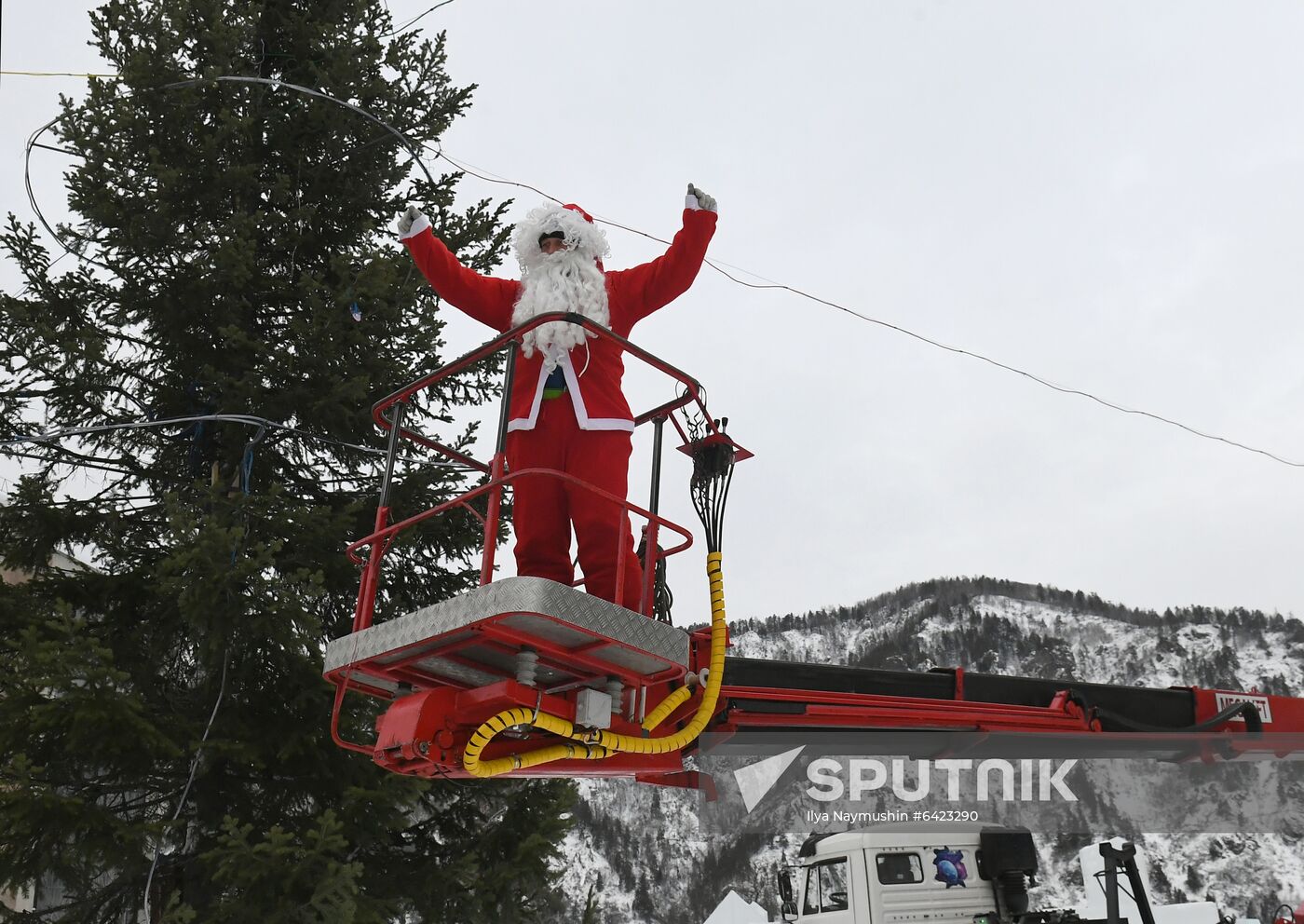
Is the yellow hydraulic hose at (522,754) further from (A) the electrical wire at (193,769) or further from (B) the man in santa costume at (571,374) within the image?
(A) the electrical wire at (193,769)

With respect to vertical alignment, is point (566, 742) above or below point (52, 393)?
below

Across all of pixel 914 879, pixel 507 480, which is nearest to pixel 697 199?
pixel 507 480

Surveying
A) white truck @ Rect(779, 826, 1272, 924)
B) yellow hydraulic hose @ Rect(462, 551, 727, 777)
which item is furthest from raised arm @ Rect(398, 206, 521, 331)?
white truck @ Rect(779, 826, 1272, 924)

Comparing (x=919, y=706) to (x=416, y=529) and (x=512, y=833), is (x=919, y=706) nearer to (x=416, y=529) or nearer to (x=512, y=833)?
(x=512, y=833)

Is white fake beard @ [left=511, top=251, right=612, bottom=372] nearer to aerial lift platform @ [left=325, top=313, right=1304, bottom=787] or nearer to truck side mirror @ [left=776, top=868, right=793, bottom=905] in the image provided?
aerial lift platform @ [left=325, top=313, right=1304, bottom=787]

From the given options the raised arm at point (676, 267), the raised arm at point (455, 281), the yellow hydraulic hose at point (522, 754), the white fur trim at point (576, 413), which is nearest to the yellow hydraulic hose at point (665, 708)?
the yellow hydraulic hose at point (522, 754)

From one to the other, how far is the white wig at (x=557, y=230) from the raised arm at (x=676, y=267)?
196mm

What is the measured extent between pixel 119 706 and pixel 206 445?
107 inches

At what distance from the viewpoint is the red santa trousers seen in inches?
189

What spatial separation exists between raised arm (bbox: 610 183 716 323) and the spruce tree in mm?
3267

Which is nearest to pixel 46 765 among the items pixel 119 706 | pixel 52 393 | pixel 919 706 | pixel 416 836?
pixel 119 706

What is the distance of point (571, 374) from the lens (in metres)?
4.89

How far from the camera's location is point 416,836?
27.0 ft

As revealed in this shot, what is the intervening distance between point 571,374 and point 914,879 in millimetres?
8699
